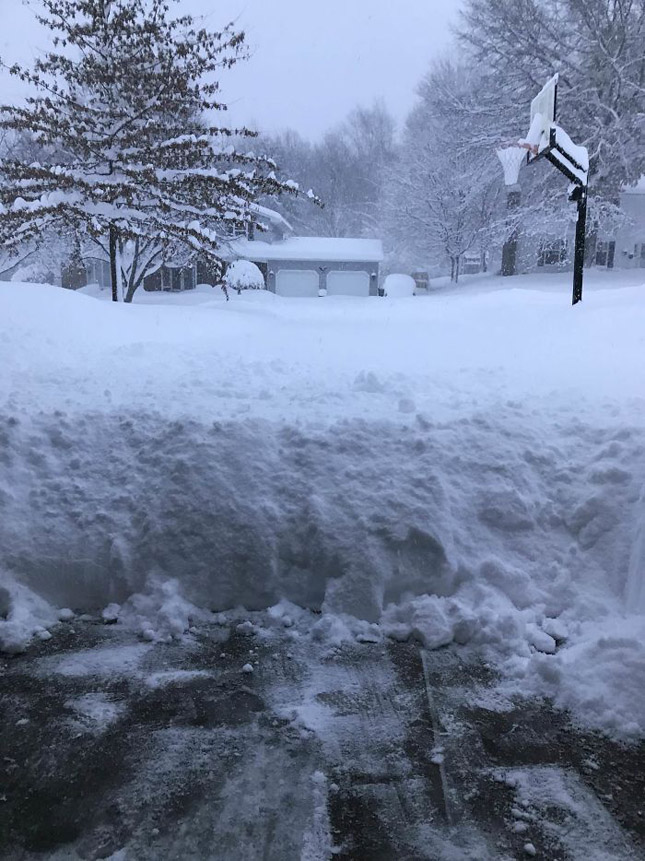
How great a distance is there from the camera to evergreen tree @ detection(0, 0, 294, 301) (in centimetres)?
1310

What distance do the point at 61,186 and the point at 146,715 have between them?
12.2 m

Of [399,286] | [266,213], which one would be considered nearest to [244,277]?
[399,286]

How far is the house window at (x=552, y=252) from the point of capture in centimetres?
3098

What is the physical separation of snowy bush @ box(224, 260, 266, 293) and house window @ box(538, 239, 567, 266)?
13243 millimetres

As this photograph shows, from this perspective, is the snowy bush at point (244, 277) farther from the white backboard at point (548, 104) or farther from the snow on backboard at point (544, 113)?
the white backboard at point (548, 104)

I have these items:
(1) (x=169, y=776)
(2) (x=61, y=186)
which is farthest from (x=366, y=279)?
(1) (x=169, y=776)

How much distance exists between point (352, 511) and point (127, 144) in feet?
38.1

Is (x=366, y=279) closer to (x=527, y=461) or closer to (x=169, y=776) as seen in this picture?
(x=527, y=461)

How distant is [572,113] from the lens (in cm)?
2819

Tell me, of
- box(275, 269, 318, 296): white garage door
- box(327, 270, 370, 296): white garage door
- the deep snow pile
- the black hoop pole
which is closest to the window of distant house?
box(327, 270, 370, 296): white garage door

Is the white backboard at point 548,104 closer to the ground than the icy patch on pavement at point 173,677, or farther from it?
farther from it

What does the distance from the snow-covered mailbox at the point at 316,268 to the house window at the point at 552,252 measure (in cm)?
884

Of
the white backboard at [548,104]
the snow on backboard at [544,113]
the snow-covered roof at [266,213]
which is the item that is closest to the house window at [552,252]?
the snow-covered roof at [266,213]

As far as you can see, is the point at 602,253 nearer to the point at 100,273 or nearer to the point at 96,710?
the point at 100,273
